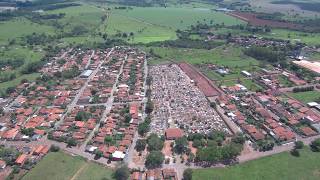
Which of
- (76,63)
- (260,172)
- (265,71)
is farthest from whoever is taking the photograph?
(76,63)

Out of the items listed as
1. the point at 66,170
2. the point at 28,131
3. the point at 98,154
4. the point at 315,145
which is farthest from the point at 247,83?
the point at 28,131

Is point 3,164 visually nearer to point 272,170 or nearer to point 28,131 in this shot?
→ point 28,131

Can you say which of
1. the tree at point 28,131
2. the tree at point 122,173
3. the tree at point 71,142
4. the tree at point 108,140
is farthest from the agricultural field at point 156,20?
the tree at point 122,173

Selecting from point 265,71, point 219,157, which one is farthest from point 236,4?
point 219,157

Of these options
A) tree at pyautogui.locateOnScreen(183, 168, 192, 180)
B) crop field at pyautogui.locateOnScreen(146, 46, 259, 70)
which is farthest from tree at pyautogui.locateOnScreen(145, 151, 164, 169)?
crop field at pyautogui.locateOnScreen(146, 46, 259, 70)

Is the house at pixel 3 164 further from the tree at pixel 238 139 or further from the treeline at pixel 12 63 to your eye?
the treeline at pixel 12 63

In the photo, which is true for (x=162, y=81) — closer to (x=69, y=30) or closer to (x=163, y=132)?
(x=163, y=132)
